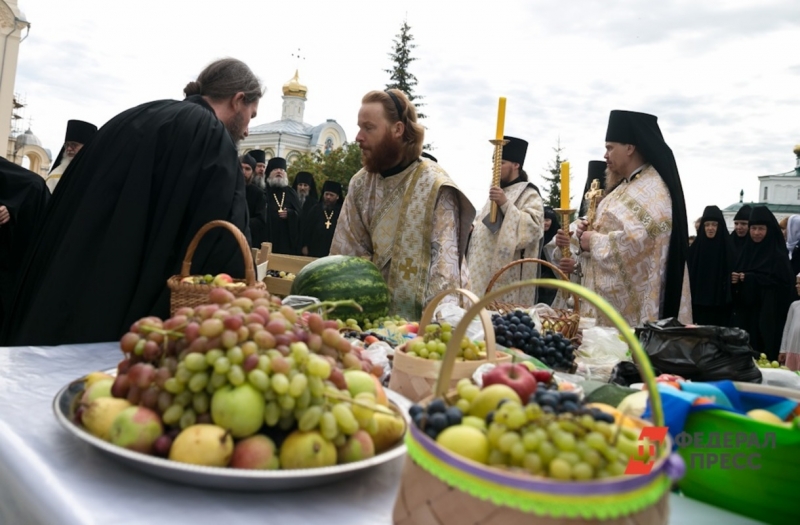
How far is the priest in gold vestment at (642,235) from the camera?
4410mm

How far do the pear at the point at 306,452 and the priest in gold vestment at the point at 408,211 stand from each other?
8.64 feet

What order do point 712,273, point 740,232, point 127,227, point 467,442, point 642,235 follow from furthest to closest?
point 740,232 → point 712,273 → point 642,235 → point 127,227 → point 467,442

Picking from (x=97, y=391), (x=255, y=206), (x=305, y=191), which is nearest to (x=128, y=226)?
(x=97, y=391)

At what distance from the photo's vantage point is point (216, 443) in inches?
39.3

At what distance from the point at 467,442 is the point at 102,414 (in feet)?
2.25

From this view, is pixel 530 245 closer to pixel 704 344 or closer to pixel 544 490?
pixel 704 344

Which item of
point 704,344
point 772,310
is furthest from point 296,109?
point 704,344

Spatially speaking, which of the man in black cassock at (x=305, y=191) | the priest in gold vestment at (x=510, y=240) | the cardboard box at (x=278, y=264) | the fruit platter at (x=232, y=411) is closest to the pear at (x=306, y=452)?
the fruit platter at (x=232, y=411)

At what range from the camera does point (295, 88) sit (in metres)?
56.2

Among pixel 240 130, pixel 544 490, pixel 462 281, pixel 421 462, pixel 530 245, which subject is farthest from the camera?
pixel 530 245

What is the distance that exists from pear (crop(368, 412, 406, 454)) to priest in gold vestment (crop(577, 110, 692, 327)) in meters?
3.30

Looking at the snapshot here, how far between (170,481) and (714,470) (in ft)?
3.31

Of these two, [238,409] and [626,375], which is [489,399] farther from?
[626,375]

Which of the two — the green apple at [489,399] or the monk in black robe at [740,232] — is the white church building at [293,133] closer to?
the monk in black robe at [740,232]
